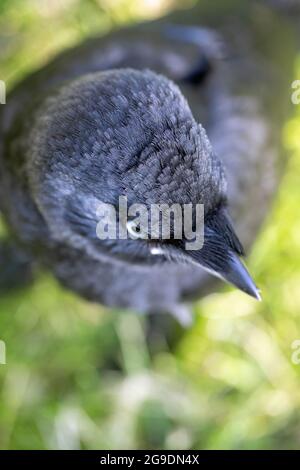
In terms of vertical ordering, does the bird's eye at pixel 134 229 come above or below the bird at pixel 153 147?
below

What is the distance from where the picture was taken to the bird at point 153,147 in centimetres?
162

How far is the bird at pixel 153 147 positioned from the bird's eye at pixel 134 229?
2.9 inches

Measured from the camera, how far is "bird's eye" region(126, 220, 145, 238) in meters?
1.73

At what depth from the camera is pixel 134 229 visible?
1.76 m

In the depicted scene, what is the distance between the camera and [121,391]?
10.8 ft

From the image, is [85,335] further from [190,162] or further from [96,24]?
[190,162]

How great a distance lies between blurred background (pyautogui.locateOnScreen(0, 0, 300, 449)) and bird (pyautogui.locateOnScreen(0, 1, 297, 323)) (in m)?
0.26

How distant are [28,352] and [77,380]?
28 cm
